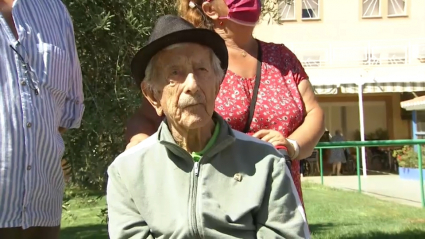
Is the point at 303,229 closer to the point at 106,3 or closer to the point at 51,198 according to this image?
the point at 51,198

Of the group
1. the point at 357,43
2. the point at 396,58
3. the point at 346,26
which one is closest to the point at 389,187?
the point at 396,58

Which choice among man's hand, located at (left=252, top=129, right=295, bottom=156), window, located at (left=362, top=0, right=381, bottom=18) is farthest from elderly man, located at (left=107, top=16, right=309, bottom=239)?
window, located at (left=362, top=0, right=381, bottom=18)

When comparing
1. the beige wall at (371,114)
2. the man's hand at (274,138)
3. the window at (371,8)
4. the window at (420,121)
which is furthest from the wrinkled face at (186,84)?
the window at (371,8)

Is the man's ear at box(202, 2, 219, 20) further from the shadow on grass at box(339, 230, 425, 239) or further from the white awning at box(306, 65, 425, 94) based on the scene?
the white awning at box(306, 65, 425, 94)

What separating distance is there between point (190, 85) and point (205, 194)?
0.41 meters

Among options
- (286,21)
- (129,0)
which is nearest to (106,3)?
(129,0)

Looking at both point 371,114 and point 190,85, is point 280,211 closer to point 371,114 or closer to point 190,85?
point 190,85

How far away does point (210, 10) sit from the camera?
295cm

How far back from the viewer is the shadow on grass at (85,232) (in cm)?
975

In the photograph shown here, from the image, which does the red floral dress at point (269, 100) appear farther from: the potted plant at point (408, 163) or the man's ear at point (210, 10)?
the potted plant at point (408, 163)

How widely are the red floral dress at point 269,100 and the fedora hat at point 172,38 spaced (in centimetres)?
34

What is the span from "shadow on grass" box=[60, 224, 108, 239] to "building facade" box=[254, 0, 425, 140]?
14920mm

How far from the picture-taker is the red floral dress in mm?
2824

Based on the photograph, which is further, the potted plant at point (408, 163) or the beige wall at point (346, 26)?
the beige wall at point (346, 26)
